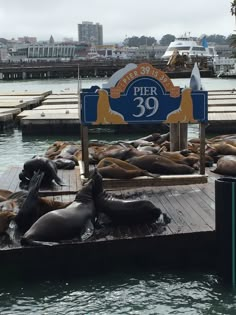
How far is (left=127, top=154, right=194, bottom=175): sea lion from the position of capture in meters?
8.09

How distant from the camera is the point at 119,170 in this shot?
25.6 feet

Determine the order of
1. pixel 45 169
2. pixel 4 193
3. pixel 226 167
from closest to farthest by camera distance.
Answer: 1. pixel 4 193
2. pixel 45 169
3. pixel 226 167

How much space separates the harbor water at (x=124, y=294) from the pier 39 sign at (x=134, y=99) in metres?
2.40

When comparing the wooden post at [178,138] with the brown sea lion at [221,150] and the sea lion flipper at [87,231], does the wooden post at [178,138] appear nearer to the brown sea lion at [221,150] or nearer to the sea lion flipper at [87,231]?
the brown sea lion at [221,150]

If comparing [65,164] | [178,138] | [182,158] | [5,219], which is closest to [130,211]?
[5,219]

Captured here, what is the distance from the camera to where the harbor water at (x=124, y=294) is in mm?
5082

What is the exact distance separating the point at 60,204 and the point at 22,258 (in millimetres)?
970

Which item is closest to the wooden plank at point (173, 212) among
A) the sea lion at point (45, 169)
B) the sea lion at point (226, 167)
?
the sea lion at point (226, 167)

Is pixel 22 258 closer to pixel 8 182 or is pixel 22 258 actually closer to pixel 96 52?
pixel 8 182

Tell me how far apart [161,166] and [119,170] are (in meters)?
0.69

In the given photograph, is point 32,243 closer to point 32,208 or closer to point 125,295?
point 32,208

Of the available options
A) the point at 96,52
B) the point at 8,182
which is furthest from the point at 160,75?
the point at 96,52

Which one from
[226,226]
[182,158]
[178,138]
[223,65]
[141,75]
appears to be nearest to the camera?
[226,226]

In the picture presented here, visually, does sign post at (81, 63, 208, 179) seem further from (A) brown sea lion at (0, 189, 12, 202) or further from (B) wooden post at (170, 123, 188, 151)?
(B) wooden post at (170, 123, 188, 151)
